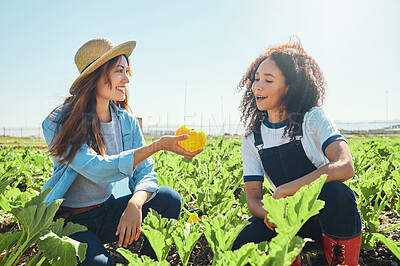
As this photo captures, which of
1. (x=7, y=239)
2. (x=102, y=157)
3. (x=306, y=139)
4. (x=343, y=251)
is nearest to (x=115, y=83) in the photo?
(x=102, y=157)

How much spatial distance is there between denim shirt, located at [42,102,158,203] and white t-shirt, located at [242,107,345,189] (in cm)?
76

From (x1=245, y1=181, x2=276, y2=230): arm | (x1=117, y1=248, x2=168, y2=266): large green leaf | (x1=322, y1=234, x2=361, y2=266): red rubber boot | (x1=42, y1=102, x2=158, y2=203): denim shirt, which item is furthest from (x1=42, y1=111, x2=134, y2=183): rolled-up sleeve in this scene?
(x1=322, y1=234, x2=361, y2=266): red rubber boot

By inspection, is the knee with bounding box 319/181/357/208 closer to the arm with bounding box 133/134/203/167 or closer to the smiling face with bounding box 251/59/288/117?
the smiling face with bounding box 251/59/288/117

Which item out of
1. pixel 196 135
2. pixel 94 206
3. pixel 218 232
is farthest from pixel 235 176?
pixel 218 232

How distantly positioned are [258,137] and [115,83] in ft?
3.81

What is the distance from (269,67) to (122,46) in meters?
1.09

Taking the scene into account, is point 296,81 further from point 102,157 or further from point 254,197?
point 102,157

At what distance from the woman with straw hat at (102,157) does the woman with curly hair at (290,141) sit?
0.58m

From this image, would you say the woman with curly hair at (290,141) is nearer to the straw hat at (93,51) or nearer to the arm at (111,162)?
the arm at (111,162)

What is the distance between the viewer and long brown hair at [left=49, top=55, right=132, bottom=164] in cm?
213

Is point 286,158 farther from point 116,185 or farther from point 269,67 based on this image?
point 116,185

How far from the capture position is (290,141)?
2281 millimetres

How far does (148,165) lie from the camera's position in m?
2.50

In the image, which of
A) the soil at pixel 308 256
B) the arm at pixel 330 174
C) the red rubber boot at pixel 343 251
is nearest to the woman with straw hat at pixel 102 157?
the soil at pixel 308 256
